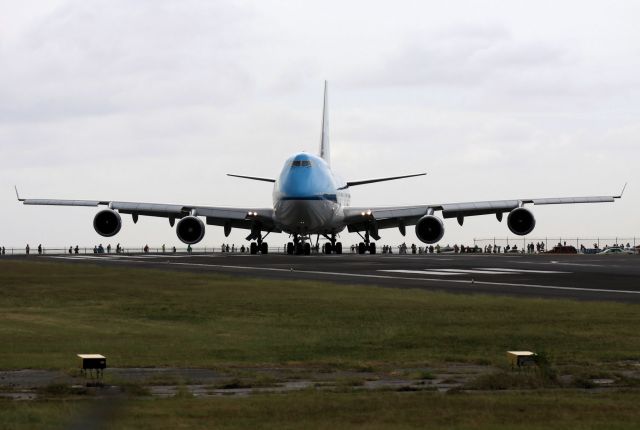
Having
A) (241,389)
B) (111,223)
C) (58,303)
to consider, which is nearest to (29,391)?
(241,389)

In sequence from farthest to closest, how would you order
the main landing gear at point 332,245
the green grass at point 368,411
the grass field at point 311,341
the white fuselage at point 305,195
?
1. the main landing gear at point 332,245
2. the white fuselage at point 305,195
3. the grass field at point 311,341
4. the green grass at point 368,411

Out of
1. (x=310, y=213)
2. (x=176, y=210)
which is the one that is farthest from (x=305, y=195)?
(x=176, y=210)

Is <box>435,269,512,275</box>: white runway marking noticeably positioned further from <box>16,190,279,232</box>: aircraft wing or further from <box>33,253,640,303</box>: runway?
<box>16,190,279,232</box>: aircraft wing

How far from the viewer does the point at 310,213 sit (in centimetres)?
7012

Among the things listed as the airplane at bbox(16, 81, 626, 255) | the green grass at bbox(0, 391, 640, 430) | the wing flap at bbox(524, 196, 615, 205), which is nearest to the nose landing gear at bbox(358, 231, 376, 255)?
the airplane at bbox(16, 81, 626, 255)

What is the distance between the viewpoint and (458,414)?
10898 mm

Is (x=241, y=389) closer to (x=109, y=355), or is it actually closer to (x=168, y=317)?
(x=109, y=355)

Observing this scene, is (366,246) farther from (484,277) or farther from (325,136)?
(484,277)

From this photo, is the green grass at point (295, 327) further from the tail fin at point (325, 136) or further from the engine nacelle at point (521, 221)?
the tail fin at point (325, 136)

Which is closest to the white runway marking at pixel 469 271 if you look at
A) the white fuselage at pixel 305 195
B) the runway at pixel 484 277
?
the runway at pixel 484 277

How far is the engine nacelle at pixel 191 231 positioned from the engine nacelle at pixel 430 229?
46.0 ft

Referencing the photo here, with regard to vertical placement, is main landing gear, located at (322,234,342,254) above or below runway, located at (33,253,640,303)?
above

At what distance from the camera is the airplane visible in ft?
230

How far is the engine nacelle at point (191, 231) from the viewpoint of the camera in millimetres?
70438
